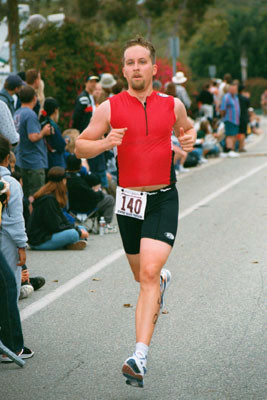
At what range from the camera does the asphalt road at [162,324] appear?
5.27 m

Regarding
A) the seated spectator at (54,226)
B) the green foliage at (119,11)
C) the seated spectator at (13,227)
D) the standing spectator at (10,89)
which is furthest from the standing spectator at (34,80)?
the green foliage at (119,11)

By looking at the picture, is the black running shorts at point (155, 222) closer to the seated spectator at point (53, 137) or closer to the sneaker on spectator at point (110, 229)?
the sneaker on spectator at point (110, 229)

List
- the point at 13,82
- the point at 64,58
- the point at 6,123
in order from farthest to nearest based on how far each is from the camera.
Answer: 1. the point at 64,58
2. the point at 13,82
3. the point at 6,123

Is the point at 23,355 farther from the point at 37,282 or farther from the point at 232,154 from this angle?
the point at 232,154

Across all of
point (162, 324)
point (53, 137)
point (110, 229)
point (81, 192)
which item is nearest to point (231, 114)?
point (53, 137)

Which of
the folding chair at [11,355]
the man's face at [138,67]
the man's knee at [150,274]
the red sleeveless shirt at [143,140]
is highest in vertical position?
the man's face at [138,67]

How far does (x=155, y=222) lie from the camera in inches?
220

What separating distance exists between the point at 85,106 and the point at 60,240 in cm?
450

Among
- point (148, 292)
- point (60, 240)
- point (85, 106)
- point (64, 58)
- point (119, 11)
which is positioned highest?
point (148, 292)

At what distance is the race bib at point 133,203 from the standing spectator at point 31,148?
6260mm

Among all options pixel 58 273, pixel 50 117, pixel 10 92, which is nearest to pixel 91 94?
pixel 50 117

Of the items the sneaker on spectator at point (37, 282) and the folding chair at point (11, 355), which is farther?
the sneaker on spectator at point (37, 282)

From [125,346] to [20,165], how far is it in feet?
20.2

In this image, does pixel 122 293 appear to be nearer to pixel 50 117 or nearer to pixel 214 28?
pixel 50 117
